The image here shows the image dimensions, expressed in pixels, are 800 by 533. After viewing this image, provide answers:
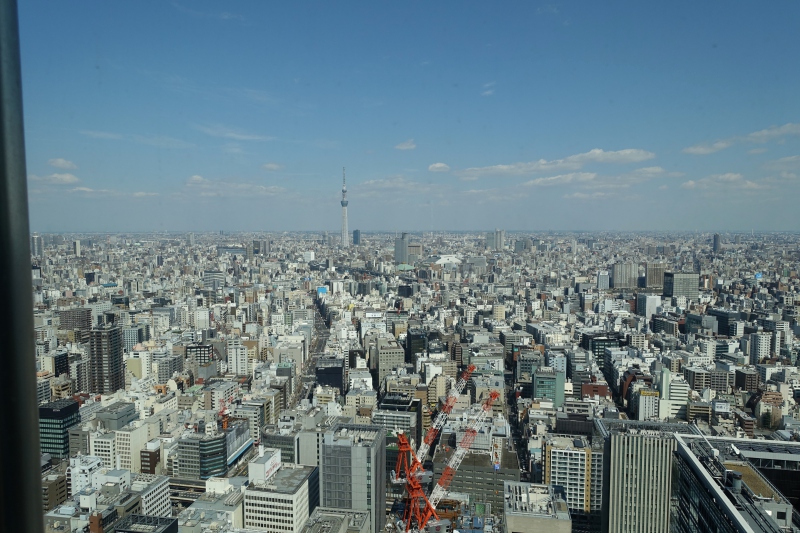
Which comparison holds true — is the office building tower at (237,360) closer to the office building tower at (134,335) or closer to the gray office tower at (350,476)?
the office building tower at (134,335)

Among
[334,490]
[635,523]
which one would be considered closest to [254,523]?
[334,490]

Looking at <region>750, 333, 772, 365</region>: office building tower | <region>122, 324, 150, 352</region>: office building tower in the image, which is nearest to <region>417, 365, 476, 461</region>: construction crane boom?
<region>750, 333, 772, 365</region>: office building tower

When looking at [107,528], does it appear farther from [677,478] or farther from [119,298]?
[119,298]

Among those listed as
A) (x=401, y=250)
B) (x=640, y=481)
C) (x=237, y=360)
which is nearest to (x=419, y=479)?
(x=640, y=481)

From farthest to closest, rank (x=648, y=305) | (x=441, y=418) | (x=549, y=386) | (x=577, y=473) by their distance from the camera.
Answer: (x=648, y=305) < (x=549, y=386) < (x=441, y=418) < (x=577, y=473)

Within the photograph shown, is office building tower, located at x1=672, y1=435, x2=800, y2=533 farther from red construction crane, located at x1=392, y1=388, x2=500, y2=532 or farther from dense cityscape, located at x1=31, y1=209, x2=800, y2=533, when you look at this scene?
red construction crane, located at x1=392, y1=388, x2=500, y2=532

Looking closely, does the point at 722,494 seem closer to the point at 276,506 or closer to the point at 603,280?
the point at 276,506
